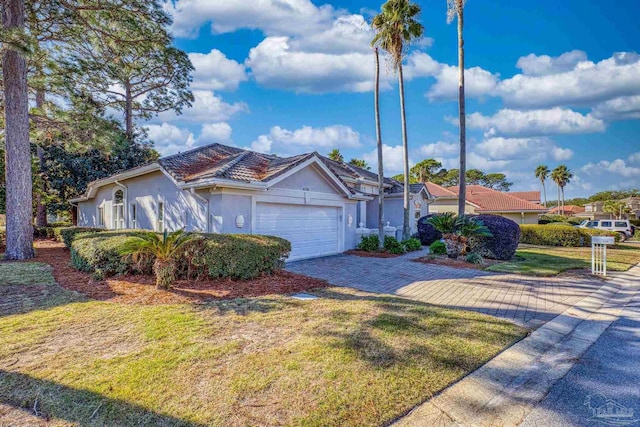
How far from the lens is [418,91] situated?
765 inches

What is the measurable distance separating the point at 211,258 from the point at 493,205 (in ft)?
115

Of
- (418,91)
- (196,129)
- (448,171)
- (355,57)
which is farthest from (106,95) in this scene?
(448,171)

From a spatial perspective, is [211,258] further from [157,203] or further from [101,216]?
[101,216]

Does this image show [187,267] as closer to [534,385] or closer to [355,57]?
[534,385]

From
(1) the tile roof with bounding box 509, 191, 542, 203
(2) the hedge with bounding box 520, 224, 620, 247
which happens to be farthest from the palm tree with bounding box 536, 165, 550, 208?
(2) the hedge with bounding box 520, 224, 620, 247

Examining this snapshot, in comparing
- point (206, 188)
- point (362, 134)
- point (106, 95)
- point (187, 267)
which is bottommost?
point (187, 267)

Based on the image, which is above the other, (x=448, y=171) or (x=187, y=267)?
(x=448, y=171)

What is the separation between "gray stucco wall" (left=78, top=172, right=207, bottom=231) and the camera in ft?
39.5

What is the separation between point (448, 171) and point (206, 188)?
194 ft

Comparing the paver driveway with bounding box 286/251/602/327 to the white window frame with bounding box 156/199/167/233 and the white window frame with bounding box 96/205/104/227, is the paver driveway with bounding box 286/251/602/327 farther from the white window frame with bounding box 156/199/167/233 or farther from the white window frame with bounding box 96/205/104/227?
the white window frame with bounding box 96/205/104/227

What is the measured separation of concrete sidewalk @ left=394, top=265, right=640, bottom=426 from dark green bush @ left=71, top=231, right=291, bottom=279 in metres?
5.94

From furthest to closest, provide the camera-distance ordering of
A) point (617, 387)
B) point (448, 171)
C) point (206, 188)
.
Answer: point (448, 171)
point (206, 188)
point (617, 387)

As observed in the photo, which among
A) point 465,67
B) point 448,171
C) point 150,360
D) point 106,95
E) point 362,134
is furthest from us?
point 448,171

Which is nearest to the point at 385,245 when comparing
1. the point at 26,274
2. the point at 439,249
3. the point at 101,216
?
the point at 439,249
